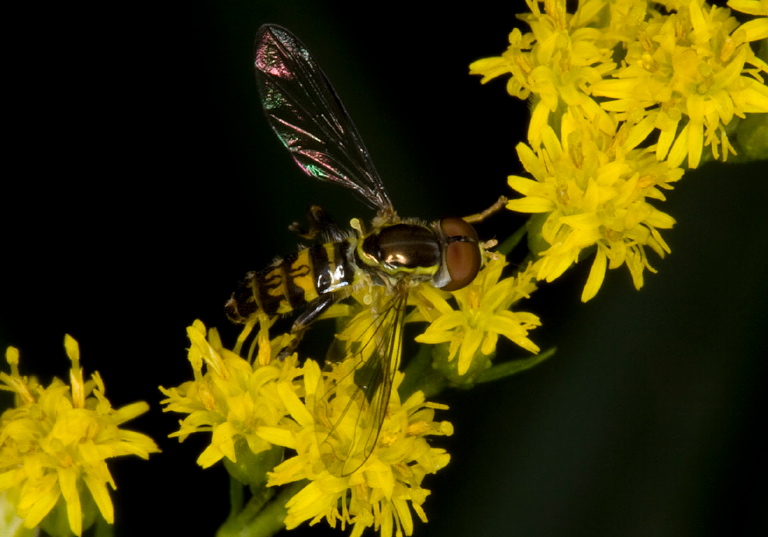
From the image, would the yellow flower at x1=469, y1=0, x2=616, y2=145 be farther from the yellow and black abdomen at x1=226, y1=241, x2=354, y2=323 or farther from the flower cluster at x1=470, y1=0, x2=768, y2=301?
the yellow and black abdomen at x1=226, y1=241, x2=354, y2=323

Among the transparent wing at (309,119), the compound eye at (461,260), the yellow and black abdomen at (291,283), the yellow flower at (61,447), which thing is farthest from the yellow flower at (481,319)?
the yellow flower at (61,447)

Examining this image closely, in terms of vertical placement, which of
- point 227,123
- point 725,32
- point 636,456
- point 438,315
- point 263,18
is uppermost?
point 263,18

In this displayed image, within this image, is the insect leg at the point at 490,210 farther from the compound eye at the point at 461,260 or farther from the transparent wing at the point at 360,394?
the transparent wing at the point at 360,394

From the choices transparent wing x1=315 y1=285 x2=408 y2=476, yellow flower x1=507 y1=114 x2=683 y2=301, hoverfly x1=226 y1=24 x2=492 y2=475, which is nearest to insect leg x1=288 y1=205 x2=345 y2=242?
hoverfly x1=226 y1=24 x2=492 y2=475

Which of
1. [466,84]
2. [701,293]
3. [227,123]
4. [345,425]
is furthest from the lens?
[466,84]

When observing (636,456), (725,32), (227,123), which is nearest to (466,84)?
(227,123)

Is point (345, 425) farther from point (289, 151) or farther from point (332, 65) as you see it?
point (332, 65)

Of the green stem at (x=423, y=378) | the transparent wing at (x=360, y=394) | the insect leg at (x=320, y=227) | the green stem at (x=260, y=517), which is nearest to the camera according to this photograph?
the transparent wing at (x=360, y=394)
